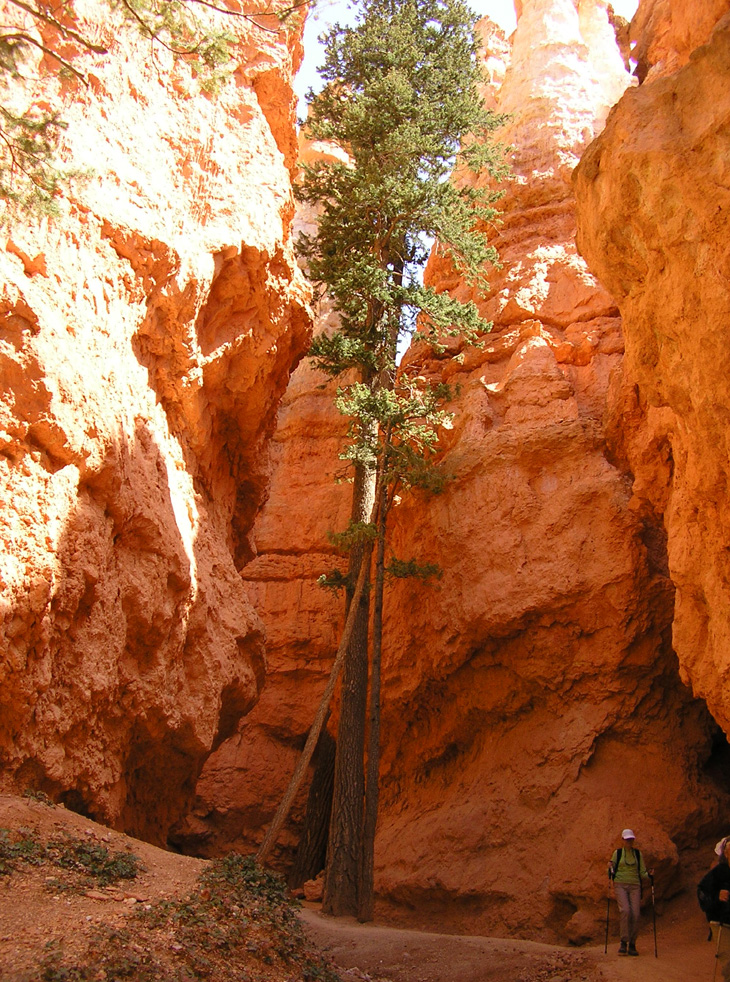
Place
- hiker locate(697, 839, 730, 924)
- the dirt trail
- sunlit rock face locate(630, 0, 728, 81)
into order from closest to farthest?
hiker locate(697, 839, 730, 924) < the dirt trail < sunlit rock face locate(630, 0, 728, 81)

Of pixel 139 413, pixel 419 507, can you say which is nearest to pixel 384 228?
pixel 419 507

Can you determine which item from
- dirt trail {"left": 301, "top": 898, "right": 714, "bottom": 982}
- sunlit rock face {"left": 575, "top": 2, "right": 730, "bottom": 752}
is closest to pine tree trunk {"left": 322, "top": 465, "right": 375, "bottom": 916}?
dirt trail {"left": 301, "top": 898, "right": 714, "bottom": 982}

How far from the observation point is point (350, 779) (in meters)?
12.6

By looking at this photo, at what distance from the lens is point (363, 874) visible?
11.8 meters

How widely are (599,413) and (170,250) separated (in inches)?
357

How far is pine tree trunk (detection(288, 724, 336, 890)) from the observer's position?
54.9 ft

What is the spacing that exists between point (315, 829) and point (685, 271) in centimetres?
1325

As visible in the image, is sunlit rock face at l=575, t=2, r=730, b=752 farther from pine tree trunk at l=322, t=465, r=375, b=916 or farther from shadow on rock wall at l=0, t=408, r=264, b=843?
shadow on rock wall at l=0, t=408, r=264, b=843

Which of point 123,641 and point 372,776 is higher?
point 123,641

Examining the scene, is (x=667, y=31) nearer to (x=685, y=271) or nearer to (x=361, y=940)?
(x=685, y=271)

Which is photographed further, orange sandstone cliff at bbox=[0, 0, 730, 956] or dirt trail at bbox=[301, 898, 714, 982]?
dirt trail at bbox=[301, 898, 714, 982]

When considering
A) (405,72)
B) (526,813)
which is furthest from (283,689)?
(405,72)

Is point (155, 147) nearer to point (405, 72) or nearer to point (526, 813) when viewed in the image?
point (405, 72)

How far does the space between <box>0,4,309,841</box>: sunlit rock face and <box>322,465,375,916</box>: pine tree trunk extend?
1539 millimetres
